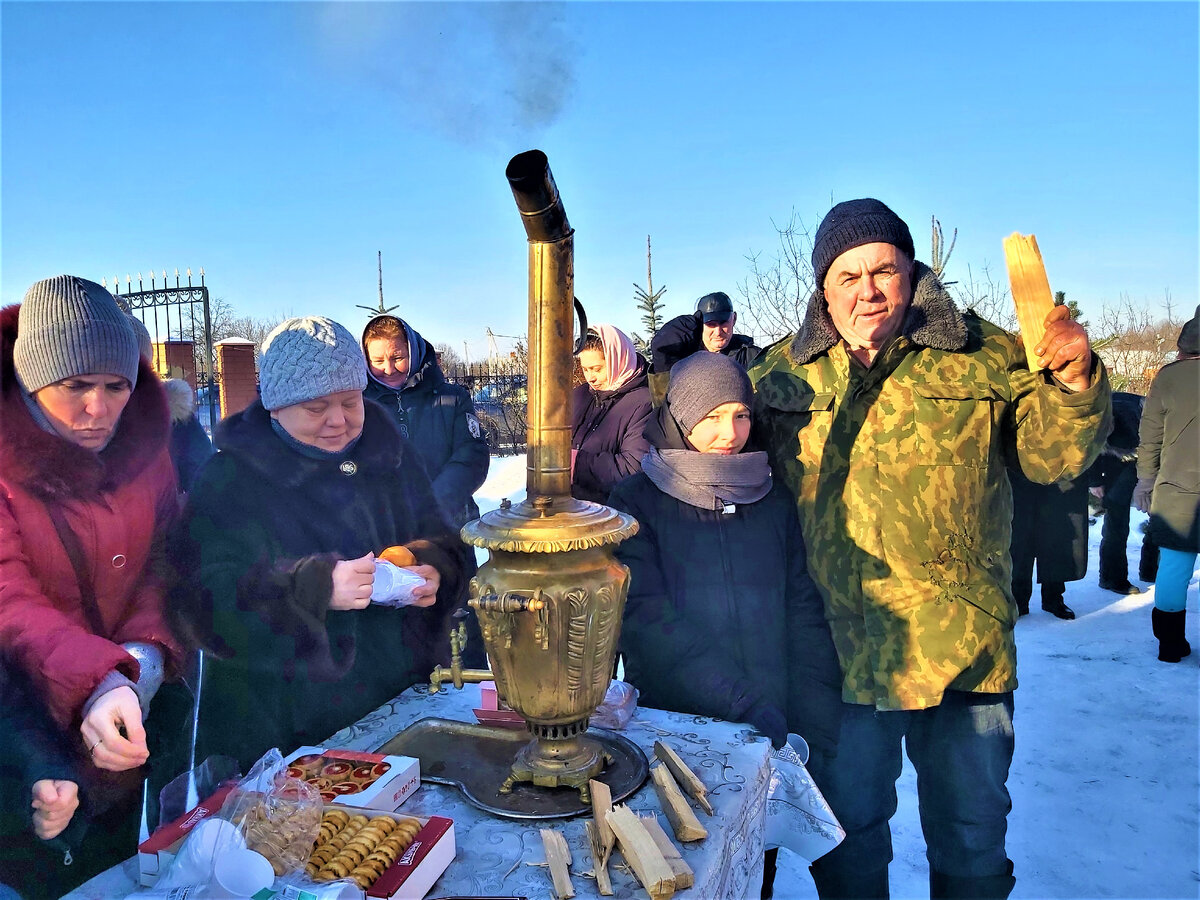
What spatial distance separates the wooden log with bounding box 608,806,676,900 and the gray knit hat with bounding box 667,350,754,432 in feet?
3.84

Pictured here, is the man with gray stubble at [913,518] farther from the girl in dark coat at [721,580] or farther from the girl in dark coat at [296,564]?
the girl in dark coat at [296,564]

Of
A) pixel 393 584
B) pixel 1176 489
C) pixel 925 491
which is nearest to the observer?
pixel 393 584

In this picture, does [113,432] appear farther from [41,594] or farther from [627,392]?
[627,392]

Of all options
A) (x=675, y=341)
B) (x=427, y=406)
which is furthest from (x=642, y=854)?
(x=675, y=341)

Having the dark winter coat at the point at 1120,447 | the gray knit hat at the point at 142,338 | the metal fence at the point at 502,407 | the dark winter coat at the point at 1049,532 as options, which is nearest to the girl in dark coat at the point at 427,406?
the gray knit hat at the point at 142,338

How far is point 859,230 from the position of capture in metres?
2.13

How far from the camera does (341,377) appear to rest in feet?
6.83

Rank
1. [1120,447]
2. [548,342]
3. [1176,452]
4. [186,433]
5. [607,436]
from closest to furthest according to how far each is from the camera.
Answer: [548,342]
[186,433]
[607,436]
[1176,452]
[1120,447]

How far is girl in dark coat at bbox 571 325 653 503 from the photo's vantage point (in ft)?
12.2

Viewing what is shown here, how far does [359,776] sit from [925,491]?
64.7 inches

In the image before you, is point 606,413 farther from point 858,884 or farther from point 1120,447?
point 1120,447

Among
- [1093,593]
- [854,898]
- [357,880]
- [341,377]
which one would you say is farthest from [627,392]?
[1093,593]

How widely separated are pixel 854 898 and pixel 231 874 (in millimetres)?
1925

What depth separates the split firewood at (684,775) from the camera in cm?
152
